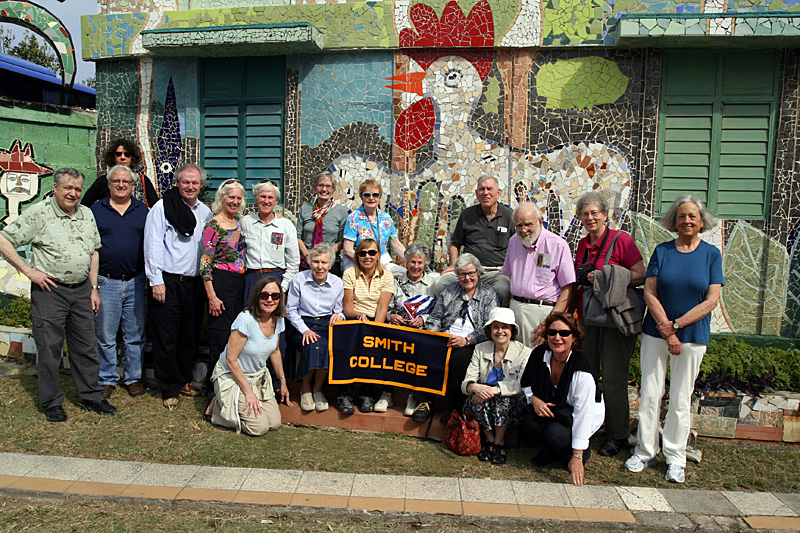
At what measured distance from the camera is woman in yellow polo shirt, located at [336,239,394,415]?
5.72 m

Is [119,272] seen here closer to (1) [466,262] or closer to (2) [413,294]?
(2) [413,294]

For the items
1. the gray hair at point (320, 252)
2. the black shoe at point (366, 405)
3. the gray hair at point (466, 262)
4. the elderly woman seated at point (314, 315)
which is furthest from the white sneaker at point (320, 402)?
the gray hair at point (466, 262)

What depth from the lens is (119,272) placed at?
5.84 m

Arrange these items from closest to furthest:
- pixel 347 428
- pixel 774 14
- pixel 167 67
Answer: pixel 347 428
pixel 774 14
pixel 167 67

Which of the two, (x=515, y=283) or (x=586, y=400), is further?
(x=515, y=283)

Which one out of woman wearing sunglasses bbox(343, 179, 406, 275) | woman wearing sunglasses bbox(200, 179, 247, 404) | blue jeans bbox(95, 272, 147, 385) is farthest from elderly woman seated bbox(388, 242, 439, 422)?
blue jeans bbox(95, 272, 147, 385)

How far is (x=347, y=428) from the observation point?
18.3 ft

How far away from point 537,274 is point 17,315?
6.45 meters

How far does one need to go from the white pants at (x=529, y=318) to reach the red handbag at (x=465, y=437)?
85cm

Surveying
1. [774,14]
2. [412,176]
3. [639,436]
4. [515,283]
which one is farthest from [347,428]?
[774,14]

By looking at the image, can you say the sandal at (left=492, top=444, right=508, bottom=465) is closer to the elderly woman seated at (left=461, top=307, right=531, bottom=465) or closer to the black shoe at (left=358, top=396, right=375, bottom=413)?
the elderly woman seated at (left=461, top=307, right=531, bottom=465)

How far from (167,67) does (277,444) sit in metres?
6.01

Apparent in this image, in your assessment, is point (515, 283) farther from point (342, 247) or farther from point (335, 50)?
point (335, 50)

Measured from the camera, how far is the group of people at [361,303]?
4738 millimetres
